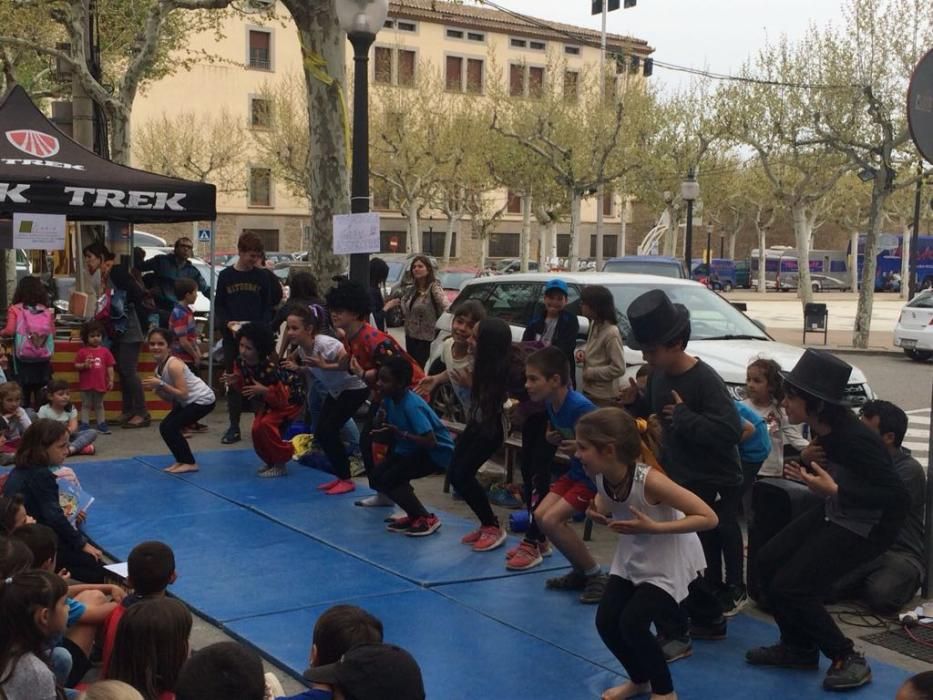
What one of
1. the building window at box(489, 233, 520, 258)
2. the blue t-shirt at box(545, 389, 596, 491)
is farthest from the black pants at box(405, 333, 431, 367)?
the building window at box(489, 233, 520, 258)

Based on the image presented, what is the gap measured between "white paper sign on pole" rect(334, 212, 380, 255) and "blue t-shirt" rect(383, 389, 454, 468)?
2608 mm

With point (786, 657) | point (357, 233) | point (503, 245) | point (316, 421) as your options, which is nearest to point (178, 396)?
point (316, 421)

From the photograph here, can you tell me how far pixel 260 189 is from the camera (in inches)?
2349

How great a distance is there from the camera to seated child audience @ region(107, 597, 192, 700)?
3594 millimetres

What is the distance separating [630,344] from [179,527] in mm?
3907

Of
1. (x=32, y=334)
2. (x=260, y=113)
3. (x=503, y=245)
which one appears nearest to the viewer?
(x=32, y=334)

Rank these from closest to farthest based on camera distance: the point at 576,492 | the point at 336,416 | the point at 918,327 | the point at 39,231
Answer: the point at 576,492 → the point at 336,416 → the point at 39,231 → the point at 918,327

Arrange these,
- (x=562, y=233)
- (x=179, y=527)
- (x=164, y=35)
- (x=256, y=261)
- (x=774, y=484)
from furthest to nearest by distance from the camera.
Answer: (x=562, y=233)
(x=164, y=35)
(x=256, y=261)
(x=179, y=527)
(x=774, y=484)

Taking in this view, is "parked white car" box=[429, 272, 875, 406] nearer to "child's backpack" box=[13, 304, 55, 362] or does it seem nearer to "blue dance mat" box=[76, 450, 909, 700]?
"blue dance mat" box=[76, 450, 909, 700]

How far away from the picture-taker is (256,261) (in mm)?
11391

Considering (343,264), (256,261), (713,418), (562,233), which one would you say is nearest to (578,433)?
(713,418)

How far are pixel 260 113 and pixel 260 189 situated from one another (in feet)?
19.4

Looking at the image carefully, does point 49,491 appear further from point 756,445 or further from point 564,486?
point 756,445

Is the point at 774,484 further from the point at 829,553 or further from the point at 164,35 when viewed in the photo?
the point at 164,35
